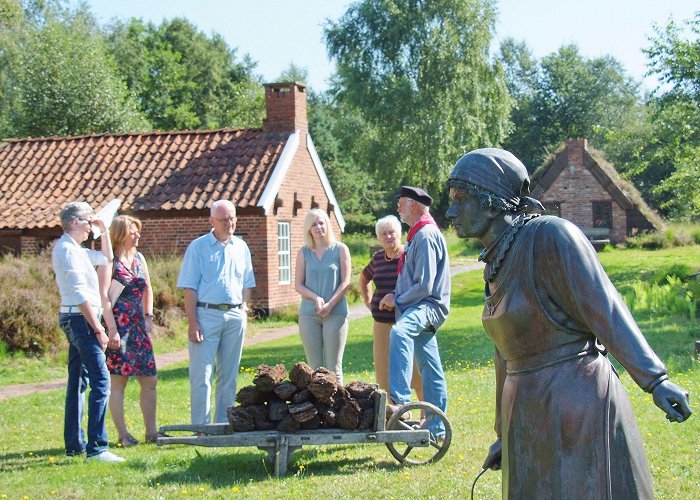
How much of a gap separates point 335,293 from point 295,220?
15.9 metres

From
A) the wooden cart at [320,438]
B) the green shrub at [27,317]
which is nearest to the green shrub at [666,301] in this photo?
the green shrub at [27,317]

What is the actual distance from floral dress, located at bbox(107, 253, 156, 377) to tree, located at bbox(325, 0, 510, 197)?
36093mm

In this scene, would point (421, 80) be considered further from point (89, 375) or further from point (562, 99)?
point (89, 375)

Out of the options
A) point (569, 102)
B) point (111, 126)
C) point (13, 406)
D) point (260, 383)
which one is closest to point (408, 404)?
point (260, 383)

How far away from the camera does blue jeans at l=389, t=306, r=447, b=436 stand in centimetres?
727

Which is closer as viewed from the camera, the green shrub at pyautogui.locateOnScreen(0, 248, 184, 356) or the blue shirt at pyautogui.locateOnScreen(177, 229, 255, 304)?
the blue shirt at pyautogui.locateOnScreen(177, 229, 255, 304)

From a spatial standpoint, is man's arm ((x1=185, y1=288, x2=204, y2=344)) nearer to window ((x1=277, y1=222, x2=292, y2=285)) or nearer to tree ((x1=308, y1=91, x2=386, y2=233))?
window ((x1=277, y1=222, x2=292, y2=285))

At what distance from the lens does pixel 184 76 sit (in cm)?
5891

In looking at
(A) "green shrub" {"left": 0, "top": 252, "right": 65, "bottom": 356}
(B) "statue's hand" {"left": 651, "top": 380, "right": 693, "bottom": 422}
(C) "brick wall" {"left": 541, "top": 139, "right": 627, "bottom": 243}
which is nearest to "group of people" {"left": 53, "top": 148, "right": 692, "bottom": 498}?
(B) "statue's hand" {"left": 651, "top": 380, "right": 693, "bottom": 422}

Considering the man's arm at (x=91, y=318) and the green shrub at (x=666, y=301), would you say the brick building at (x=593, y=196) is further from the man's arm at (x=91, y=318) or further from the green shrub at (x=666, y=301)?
the man's arm at (x=91, y=318)

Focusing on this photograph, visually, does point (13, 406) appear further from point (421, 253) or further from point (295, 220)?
point (295, 220)

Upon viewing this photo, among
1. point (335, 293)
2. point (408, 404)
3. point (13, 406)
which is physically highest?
point (335, 293)

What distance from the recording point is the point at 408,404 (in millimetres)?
7039

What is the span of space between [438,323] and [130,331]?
2.73 meters
